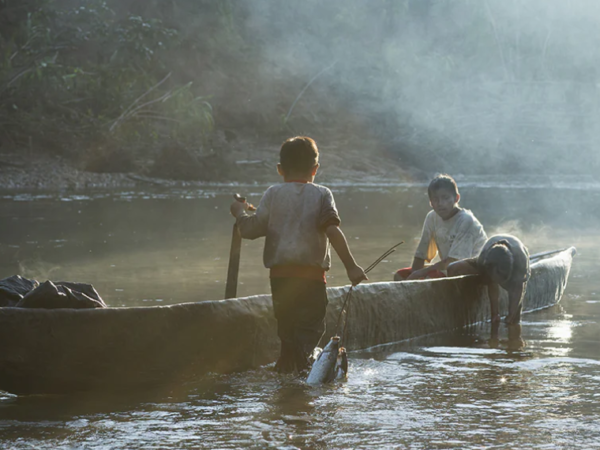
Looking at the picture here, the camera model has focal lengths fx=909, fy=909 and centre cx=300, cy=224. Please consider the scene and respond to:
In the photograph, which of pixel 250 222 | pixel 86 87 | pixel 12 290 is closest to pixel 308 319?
pixel 250 222

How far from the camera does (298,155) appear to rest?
420 cm

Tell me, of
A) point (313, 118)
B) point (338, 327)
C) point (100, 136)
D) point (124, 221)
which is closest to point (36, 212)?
point (124, 221)

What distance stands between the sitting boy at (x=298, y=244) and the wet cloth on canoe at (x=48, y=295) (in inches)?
31.4

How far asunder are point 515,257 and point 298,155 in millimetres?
2258

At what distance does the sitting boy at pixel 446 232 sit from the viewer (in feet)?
19.5

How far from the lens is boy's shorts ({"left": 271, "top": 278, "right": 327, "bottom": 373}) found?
417 centimetres

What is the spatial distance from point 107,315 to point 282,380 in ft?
2.95

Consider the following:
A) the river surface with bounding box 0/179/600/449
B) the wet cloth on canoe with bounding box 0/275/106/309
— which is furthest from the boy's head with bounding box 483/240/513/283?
the wet cloth on canoe with bounding box 0/275/106/309

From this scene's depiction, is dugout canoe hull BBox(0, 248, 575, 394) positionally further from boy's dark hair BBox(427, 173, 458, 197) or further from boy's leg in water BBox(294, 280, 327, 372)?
boy's dark hair BBox(427, 173, 458, 197)

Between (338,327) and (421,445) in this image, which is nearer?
(421,445)

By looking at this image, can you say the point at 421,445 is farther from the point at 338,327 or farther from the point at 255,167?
the point at 255,167

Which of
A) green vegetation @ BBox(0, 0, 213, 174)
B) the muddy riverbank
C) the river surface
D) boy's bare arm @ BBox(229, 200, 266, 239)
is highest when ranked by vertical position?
green vegetation @ BBox(0, 0, 213, 174)

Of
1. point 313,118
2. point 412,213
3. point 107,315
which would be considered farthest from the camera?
point 313,118

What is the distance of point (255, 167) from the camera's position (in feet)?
92.6
